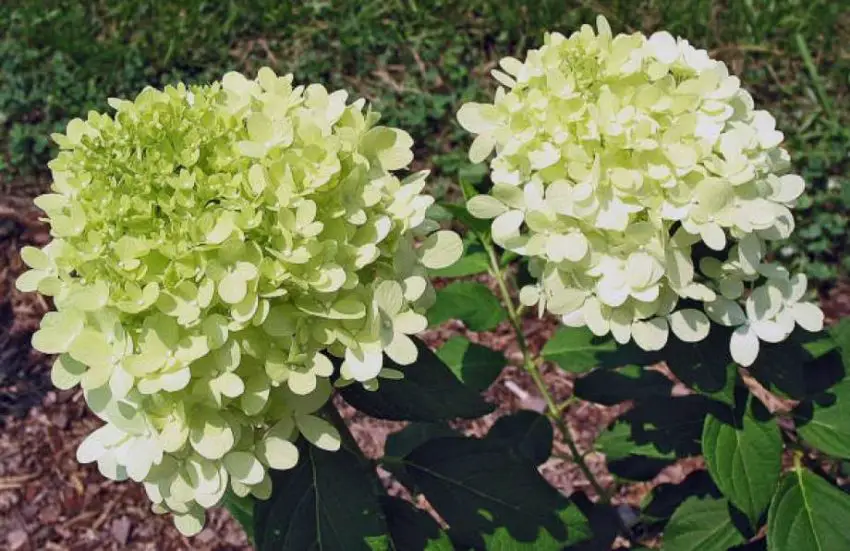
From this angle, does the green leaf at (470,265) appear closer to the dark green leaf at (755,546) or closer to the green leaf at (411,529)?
the green leaf at (411,529)

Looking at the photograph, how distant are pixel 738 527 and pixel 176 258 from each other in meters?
1.08

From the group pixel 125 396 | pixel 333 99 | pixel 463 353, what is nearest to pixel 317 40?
pixel 463 353

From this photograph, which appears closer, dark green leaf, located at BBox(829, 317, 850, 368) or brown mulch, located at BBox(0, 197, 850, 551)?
dark green leaf, located at BBox(829, 317, 850, 368)

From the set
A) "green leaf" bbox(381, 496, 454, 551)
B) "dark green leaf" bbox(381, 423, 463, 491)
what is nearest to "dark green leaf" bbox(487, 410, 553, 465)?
"dark green leaf" bbox(381, 423, 463, 491)

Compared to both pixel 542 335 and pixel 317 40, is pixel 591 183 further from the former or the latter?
pixel 317 40

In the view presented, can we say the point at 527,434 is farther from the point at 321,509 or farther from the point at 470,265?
the point at 321,509

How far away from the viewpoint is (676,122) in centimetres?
126

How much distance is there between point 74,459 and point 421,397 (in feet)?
5.72

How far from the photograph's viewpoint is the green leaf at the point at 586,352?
5.49 feet

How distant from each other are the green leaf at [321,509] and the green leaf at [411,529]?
0.13m

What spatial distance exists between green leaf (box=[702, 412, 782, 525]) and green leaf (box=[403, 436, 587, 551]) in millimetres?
213

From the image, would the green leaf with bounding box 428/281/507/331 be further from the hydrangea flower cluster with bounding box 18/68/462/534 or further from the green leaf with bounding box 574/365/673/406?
the hydrangea flower cluster with bounding box 18/68/462/534

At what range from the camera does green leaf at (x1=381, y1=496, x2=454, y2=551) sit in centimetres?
144

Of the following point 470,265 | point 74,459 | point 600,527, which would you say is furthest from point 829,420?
point 74,459
